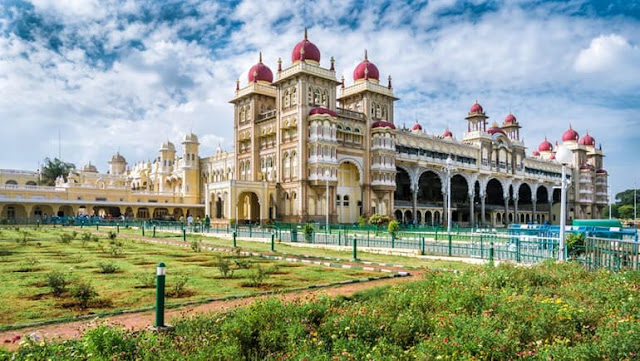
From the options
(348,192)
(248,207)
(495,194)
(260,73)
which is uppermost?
(260,73)

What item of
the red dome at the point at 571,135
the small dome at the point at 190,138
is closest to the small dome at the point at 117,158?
the small dome at the point at 190,138

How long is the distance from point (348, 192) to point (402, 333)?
45.2 m

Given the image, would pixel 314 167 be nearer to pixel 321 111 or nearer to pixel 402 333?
pixel 321 111

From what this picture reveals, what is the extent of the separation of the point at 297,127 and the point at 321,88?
17.2ft

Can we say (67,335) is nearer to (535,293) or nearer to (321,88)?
(535,293)

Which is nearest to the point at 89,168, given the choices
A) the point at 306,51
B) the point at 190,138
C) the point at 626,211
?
the point at 190,138

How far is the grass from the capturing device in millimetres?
8750

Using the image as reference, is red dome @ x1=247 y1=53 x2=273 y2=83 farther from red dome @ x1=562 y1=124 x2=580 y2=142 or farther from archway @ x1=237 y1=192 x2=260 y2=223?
red dome @ x1=562 y1=124 x2=580 y2=142

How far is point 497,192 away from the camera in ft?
259

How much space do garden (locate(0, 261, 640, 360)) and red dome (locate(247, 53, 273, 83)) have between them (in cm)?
5095

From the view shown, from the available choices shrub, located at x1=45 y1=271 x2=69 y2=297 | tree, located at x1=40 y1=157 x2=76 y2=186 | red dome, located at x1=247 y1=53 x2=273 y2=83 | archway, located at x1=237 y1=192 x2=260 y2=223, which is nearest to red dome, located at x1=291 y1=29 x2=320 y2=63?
red dome, located at x1=247 y1=53 x2=273 y2=83

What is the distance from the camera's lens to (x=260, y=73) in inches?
2228

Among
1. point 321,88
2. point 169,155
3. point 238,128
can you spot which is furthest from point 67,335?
point 169,155

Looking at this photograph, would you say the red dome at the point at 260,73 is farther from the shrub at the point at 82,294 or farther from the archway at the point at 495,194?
the shrub at the point at 82,294
